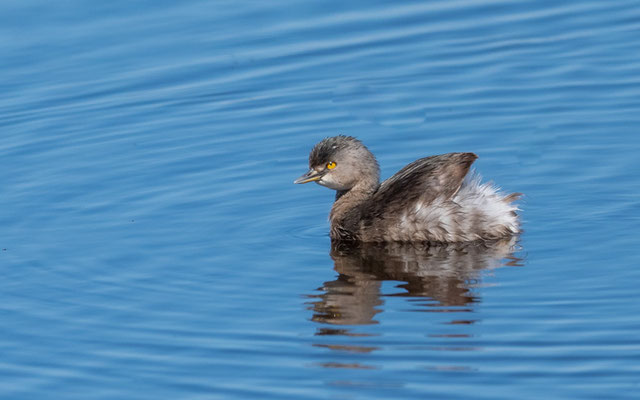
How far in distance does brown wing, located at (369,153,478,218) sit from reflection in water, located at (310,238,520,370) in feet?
1.10

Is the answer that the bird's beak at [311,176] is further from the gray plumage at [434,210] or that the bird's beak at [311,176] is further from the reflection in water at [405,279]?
the reflection in water at [405,279]

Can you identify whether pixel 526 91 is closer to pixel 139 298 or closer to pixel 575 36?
pixel 575 36

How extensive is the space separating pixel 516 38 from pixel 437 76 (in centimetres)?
134

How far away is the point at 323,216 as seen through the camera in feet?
37.6

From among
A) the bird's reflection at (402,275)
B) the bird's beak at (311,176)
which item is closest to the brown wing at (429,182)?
the bird's reflection at (402,275)

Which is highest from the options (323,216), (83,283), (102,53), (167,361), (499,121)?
(102,53)

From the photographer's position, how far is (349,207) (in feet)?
36.5

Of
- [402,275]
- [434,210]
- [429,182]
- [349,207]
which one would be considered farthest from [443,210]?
[402,275]

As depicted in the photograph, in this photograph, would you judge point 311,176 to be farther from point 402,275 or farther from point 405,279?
point 405,279

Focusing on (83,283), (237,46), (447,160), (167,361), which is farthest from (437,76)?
(167,361)

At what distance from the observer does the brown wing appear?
10.7 m

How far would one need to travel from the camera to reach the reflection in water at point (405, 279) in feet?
29.3

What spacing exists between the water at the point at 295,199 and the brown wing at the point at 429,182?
45 centimetres

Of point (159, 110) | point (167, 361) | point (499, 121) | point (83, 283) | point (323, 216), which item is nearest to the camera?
point (167, 361)
